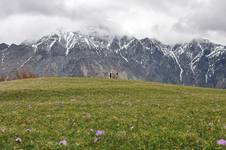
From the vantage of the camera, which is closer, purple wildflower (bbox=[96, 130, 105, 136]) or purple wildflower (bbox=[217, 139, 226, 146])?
purple wildflower (bbox=[217, 139, 226, 146])

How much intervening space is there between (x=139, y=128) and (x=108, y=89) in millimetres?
38592

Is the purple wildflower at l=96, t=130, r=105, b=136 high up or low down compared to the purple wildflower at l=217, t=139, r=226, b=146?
up

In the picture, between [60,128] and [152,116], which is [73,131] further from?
[152,116]

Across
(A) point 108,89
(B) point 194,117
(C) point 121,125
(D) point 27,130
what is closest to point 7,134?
(D) point 27,130

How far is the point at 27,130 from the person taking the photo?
802 inches

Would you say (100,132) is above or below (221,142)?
above

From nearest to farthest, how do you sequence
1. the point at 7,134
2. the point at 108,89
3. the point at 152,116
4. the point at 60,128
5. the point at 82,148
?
the point at 82,148 < the point at 7,134 < the point at 60,128 < the point at 152,116 < the point at 108,89

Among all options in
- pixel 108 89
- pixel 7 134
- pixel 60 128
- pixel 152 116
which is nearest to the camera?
pixel 7 134

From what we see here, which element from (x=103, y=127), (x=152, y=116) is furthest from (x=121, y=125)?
(x=152, y=116)

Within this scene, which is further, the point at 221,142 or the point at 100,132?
the point at 100,132

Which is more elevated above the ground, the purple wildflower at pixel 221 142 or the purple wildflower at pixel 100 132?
the purple wildflower at pixel 100 132

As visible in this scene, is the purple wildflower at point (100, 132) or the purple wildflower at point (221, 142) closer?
the purple wildflower at point (221, 142)

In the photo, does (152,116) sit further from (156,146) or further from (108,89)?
(108,89)

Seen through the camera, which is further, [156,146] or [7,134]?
[7,134]
